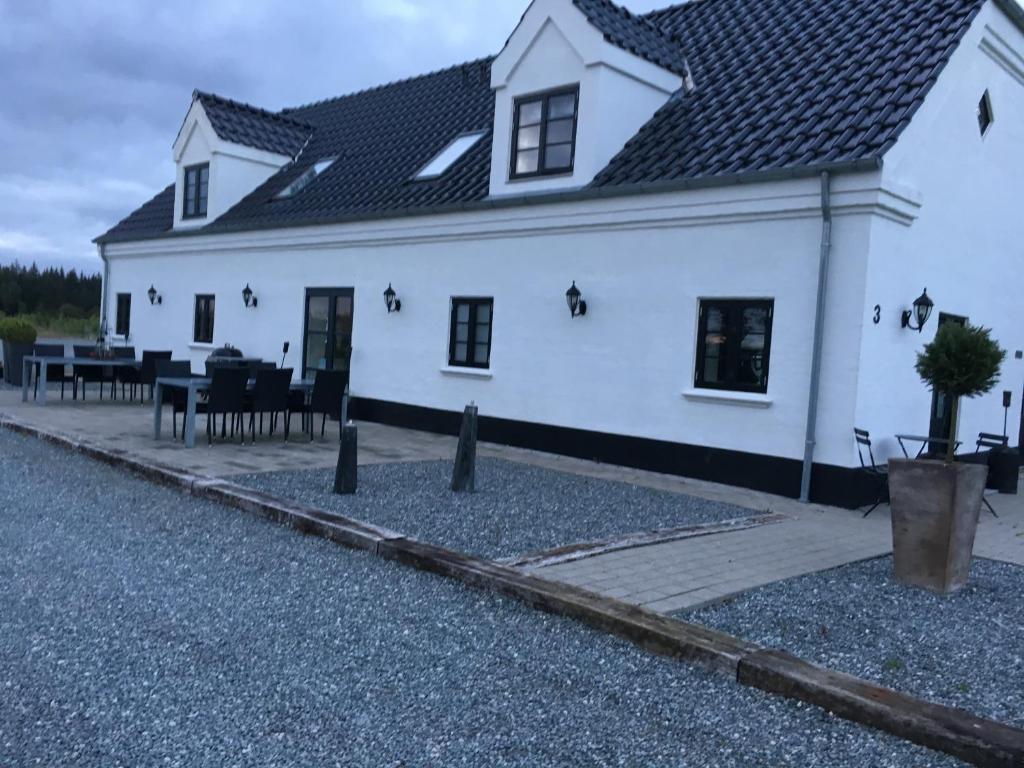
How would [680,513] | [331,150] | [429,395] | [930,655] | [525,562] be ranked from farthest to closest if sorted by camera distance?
[331,150]
[429,395]
[680,513]
[525,562]
[930,655]

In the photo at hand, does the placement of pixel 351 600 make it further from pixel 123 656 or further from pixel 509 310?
pixel 509 310

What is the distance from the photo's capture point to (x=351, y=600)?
4.91m

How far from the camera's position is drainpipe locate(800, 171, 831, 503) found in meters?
8.29

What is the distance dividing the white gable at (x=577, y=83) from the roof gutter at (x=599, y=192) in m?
0.25

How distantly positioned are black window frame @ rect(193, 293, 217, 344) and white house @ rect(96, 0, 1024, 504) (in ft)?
8.35

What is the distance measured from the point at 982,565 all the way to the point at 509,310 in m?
6.73

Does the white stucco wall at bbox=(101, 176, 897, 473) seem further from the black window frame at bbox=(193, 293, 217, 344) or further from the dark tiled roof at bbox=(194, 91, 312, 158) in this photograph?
the dark tiled roof at bbox=(194, 91, 312, 158)

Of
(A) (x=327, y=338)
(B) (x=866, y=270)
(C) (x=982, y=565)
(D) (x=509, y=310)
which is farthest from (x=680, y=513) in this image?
(A) (x=327, y=338)

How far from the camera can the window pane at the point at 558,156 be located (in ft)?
36.0

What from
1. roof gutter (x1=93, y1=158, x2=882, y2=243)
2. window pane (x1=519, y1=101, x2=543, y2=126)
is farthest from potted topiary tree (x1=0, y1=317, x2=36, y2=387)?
window pane (x1=519, y1=101, x2=543, y2=126)

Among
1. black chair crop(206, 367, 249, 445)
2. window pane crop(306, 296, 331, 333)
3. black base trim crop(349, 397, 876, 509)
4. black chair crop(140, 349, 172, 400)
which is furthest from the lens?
window pane crop(306, 296, 331, 333)

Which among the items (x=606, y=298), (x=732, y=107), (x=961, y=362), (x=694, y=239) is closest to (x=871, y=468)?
(x=961, y=362)

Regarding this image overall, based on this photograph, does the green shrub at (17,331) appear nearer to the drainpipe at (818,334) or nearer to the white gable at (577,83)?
the white gable at (577,83)

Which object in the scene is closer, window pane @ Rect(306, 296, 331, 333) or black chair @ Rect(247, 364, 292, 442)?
black chair @ Rect(247, 364, 292, 442)
